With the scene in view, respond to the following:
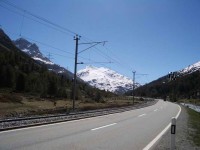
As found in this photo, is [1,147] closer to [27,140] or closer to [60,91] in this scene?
[27,140]

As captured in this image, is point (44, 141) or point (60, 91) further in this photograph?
point (60, 91)

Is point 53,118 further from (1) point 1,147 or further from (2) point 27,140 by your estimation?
(1) point 1,147

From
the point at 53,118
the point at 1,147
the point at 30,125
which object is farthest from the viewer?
the point at 53,118

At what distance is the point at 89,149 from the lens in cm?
1234

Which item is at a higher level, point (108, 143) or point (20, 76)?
point (20, 76)

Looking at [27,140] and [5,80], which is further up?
[5,80]

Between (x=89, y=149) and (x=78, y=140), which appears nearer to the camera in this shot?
(x=89, y=149)

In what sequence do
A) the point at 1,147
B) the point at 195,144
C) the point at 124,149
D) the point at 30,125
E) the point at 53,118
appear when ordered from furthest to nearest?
the point at 53,118, the point at 30,125, the point at 195,144, the point at 124,149, the point at 1,147

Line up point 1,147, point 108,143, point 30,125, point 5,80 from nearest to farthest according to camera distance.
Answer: point 1,147 → point 108,143 → point 30,125 → point 5,80

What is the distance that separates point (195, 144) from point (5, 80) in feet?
383

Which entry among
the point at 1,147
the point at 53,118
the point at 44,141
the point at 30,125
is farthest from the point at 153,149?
the point at 53,118

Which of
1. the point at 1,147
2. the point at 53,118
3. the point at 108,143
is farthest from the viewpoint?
the point at 53,118

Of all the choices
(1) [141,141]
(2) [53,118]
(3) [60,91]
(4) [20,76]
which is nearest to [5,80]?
(4) [20,76]

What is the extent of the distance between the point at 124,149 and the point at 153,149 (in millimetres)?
1273
